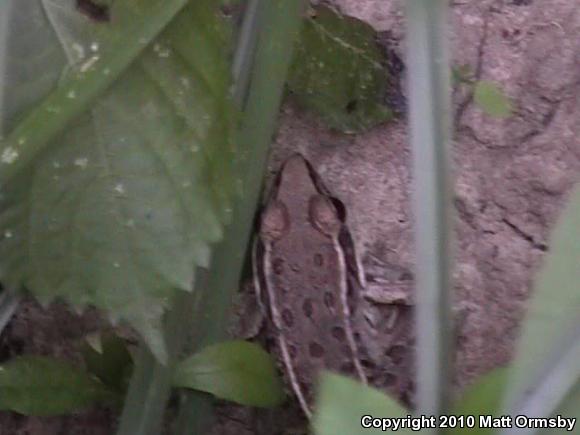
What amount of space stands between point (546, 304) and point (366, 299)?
49 centimetres

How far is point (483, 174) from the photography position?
0.87 meters

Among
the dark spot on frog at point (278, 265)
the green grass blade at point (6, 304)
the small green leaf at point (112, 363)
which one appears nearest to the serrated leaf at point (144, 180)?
the green grass blade at point (6, 304)

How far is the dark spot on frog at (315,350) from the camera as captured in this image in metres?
0.86

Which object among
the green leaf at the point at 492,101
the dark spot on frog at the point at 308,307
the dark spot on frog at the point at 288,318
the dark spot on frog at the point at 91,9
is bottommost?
the dark spot on frog at the point at 288,318

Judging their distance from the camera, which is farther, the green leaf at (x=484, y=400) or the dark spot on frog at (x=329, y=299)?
the dark spot on frog at (x=329, y=299)

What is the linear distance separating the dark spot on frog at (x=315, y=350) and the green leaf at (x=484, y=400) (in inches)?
15.2

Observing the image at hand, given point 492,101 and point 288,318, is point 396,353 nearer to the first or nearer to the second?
point 288,318

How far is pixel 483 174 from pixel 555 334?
50 cm

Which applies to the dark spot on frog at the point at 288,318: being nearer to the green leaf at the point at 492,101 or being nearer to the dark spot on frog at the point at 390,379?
the dark spot on frog at the point at 390,379

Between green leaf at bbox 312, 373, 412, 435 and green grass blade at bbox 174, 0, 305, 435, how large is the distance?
32 centimetres

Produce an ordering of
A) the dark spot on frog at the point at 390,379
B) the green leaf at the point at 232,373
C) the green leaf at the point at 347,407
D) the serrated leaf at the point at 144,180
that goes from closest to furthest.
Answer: the green leaf at the point at 347,407 < the serrated leaf at the point at 144,180 < the green leaf at the point at 232,373 < the dark spot on frog at the point at 390,379

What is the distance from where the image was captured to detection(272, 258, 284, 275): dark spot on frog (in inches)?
35.1

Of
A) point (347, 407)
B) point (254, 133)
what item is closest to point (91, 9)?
point (254, 133)

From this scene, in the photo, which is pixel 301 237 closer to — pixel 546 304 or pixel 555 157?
pixel 555 157
